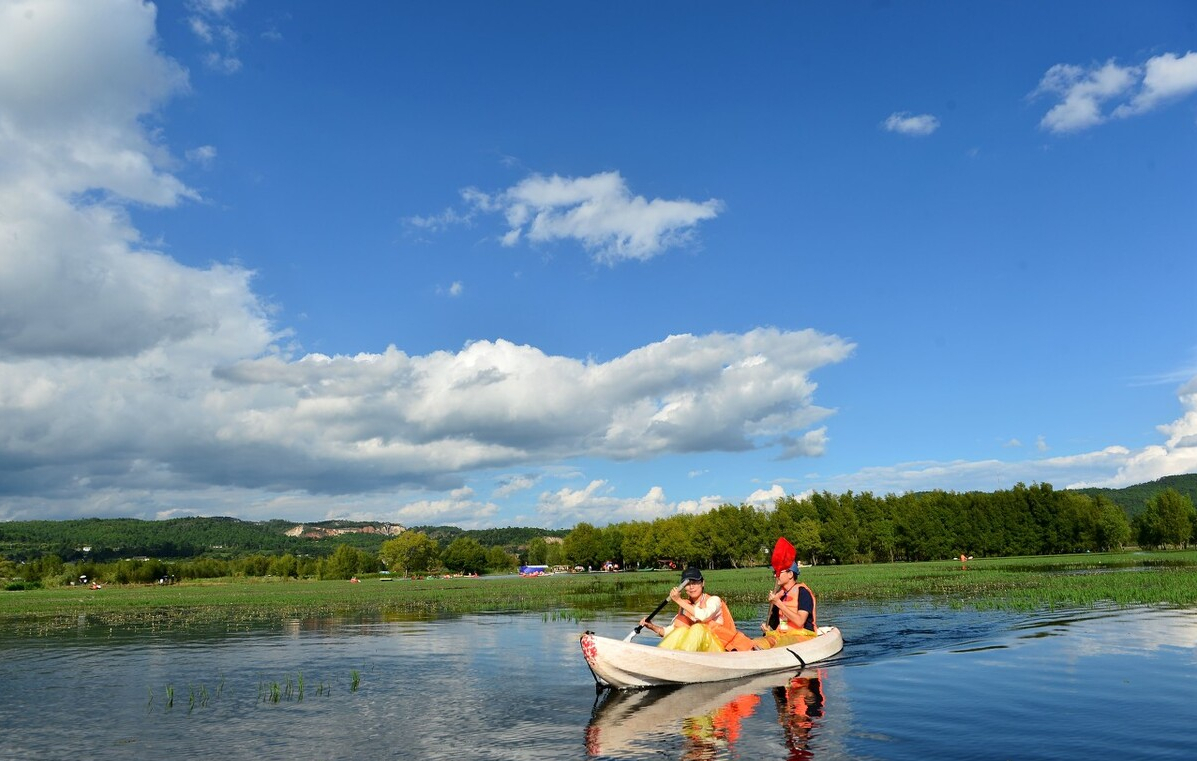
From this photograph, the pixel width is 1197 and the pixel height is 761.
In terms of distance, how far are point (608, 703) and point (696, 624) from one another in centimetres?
304

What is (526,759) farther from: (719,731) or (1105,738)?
(1105,738)

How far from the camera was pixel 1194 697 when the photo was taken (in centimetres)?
1561

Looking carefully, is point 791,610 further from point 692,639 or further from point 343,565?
point 343,565

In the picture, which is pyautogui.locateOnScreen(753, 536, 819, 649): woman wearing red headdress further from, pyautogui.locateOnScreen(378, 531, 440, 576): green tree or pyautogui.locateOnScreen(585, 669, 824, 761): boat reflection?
pyautogui.locateOnScreen(378, 531, 440, 576): green tree

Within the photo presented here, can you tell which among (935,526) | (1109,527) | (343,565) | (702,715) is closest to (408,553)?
(343,565)

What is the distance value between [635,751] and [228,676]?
14.5m

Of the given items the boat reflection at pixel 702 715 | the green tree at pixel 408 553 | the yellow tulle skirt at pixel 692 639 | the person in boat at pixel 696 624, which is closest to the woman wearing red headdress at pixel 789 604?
the boat reflection at pixel 702 715

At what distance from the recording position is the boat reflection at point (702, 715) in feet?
42.7

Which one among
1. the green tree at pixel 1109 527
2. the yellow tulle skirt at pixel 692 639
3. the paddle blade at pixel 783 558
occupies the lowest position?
the green tree at pixel 1109 527

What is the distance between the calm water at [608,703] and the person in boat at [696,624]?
3.29ft

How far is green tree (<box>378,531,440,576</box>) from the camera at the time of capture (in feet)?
609

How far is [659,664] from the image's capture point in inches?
698

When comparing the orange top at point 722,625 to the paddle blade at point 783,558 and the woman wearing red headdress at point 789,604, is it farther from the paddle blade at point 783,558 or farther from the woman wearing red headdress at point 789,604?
the paddle blade at point 783,558

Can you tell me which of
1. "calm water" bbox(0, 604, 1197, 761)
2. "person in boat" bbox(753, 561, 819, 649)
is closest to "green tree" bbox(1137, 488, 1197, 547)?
"calm water" bbox(0, 604, 1197, 761)
